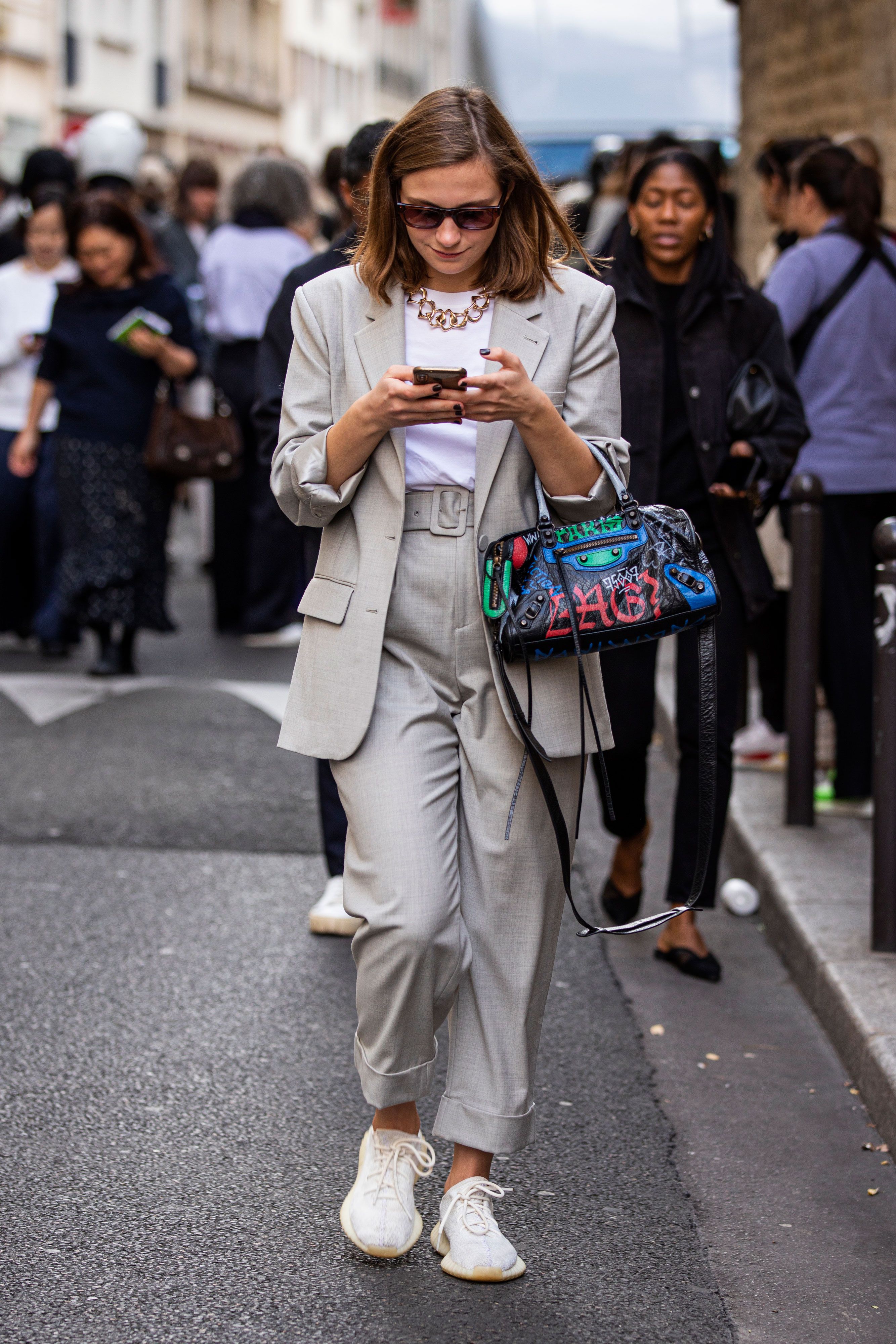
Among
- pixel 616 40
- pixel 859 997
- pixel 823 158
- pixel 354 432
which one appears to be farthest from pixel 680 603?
pixel 616 40

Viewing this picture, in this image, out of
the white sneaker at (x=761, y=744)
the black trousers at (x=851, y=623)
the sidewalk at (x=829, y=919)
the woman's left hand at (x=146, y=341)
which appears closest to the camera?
the sidewalk at (x=829, y=919)

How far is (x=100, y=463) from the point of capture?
27.8ft

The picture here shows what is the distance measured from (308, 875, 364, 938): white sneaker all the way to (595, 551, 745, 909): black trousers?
81 centimetres

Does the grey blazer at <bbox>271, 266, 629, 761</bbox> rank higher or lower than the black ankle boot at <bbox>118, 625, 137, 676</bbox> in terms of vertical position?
higher

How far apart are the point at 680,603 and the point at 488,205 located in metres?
0.74

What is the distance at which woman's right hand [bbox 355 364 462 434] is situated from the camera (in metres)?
2.84

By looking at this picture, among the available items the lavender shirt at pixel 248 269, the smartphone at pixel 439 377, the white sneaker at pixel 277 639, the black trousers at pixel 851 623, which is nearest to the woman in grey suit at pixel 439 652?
the smartphone at pixel 439 377

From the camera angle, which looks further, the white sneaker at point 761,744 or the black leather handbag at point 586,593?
the white sneaker at point 761,744

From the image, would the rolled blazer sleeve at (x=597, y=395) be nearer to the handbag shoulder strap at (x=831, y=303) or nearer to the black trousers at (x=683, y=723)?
the black trousers at (x=683, y=723)

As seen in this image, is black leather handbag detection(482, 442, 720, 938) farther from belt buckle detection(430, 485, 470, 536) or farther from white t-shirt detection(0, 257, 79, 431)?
white t-shirt detection(0, 257, 79, 431)

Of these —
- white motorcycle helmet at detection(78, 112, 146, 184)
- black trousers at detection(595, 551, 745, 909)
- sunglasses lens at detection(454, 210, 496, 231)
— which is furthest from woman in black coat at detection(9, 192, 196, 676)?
sunglasses lens at detection(454, 210, 496, 231)

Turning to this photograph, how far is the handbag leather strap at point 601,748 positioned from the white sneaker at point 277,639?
21.8 ft

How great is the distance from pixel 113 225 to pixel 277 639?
2788mm

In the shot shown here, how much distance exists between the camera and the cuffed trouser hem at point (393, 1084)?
10.4 ft
